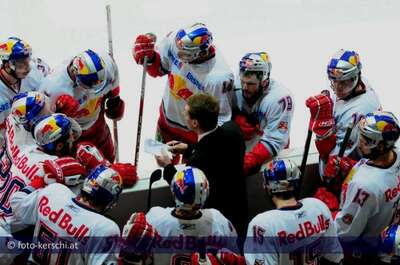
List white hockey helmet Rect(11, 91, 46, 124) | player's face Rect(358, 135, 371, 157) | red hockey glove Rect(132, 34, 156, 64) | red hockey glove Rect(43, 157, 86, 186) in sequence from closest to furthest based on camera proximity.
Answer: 1. red hockey glove Rect(43, 157, 86, 186)
2. player's face Rect(358, 135, 371, 157)
3. white hockey helmet Rect(11, 91, 46, 124)
4. red hockey glove Rect(132, 34, 156, 64)

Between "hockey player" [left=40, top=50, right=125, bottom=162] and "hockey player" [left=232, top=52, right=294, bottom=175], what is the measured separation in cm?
74

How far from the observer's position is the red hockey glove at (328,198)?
4230 millimetres

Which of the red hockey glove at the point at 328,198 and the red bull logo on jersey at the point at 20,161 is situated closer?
the red bull logo on jersey at the point at 20,161

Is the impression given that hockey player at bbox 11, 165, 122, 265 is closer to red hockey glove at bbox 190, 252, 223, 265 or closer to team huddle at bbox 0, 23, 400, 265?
team huddle at bbox 0, 23, 400, 265

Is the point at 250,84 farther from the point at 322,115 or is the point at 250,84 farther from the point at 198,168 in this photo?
the point at 198,168

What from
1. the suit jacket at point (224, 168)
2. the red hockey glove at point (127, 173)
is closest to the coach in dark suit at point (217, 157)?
the suit jacket at point (224, 168)

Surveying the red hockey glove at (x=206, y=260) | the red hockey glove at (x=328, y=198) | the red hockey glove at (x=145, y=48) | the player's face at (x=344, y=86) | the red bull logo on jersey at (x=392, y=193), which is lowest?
the red hockey glove at (x=328, y=198)

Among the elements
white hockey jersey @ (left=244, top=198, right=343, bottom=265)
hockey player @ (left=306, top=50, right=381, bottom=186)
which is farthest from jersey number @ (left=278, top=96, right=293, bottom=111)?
white hockey jersey @ (left=244, top=198, right=343, bottom=265)

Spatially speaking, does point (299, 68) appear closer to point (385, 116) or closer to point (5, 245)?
point (385, 116)

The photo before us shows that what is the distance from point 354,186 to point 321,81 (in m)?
2.61

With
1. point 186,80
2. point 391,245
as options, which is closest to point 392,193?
point 391,245

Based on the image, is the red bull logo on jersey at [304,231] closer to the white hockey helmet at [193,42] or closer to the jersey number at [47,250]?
the jersey number at [47,250]

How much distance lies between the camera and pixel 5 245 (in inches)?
146

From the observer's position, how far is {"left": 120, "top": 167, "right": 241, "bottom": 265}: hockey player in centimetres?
343
